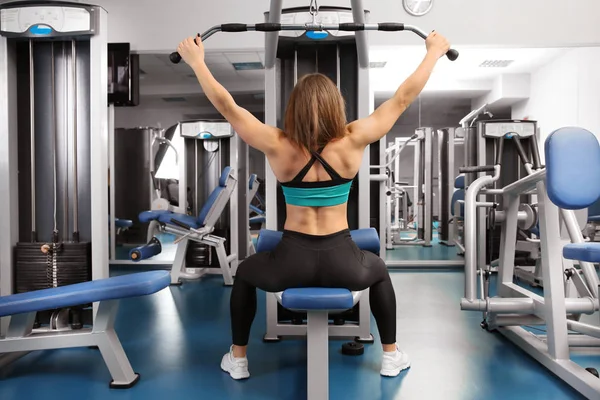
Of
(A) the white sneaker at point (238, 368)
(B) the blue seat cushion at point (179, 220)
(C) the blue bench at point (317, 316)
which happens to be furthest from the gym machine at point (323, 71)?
(B) the blue seat cushion at point (179, 220)

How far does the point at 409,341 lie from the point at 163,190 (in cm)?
509

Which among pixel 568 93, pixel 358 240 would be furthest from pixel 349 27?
pixel 568 93

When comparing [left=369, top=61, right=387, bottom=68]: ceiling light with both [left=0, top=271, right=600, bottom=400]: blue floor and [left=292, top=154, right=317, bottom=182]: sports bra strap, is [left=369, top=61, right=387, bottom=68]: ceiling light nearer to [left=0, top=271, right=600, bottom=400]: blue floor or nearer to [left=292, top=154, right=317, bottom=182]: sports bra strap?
[left=0, top=271, right=600, bottom=400]: blue floor

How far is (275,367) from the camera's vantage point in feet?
6.98

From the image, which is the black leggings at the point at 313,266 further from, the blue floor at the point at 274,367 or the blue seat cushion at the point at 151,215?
the blue seat cushion at the point at 151,215

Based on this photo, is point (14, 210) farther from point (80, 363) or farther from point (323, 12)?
point (323, 12)

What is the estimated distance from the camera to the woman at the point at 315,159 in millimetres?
1671

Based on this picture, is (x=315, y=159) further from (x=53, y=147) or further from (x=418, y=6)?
(x=418, y=6)

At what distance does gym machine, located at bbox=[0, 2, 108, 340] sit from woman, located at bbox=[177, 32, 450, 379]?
93 centimetres

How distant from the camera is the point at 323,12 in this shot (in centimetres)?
244

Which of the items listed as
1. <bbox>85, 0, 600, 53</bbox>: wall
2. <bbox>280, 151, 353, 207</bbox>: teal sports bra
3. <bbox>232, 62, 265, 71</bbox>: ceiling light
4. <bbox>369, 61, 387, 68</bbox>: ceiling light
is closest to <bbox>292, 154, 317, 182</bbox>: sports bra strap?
<bbox>280, 151, 353, 207</bbox>: teal sports bra

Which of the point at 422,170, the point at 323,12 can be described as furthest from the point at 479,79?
the point at 323,12

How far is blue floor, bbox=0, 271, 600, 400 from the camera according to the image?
6.05 ft

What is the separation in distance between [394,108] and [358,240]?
0.58 m
